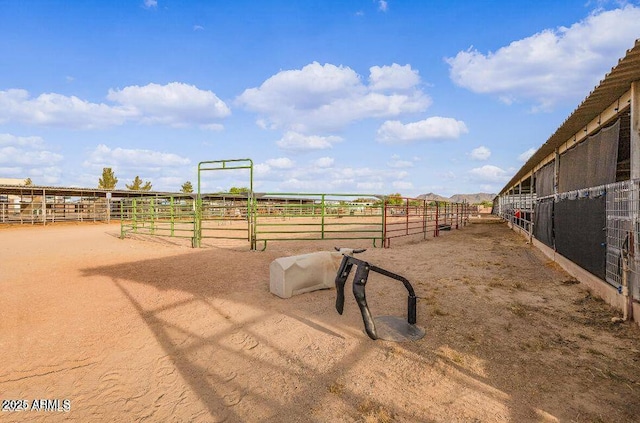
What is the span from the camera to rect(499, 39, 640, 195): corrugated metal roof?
3854 millimetres

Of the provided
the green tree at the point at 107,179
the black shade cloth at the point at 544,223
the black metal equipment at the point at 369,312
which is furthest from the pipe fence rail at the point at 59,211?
the black shade cloth at the point at 544,223

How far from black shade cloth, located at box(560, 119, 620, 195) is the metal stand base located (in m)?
4.02

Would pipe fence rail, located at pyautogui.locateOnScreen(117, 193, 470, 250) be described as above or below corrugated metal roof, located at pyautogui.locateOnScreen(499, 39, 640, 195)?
below

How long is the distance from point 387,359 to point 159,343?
2.34 metres

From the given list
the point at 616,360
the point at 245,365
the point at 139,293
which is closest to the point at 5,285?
the point at 139,293

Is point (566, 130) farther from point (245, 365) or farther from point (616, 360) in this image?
point (245, 365)

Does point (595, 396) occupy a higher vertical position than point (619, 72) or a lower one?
lower

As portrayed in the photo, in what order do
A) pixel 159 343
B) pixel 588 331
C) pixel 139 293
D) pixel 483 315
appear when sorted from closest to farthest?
pixel 159 343 < pixel 588 331 < pixel 483 315 < pixel 139 293

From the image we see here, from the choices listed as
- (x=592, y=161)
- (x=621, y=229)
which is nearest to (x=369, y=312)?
(x=621, y=229)

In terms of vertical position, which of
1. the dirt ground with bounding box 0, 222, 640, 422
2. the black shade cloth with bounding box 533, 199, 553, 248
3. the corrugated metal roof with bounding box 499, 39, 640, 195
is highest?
the corrugated metal roof with bounding box 499, 39, 640, 195

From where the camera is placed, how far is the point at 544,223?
339 inches

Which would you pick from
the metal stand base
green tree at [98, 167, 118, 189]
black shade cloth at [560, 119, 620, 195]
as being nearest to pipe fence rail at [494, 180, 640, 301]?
black shade cloth at [560, 119, 620, 195]

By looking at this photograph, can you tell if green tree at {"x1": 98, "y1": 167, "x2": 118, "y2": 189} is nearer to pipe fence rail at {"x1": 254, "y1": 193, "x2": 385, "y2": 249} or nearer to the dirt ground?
pipe fence rail at {"x1": 254, "y1": 193, "x2": 385, "y2": 249}

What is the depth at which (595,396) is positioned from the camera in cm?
239
